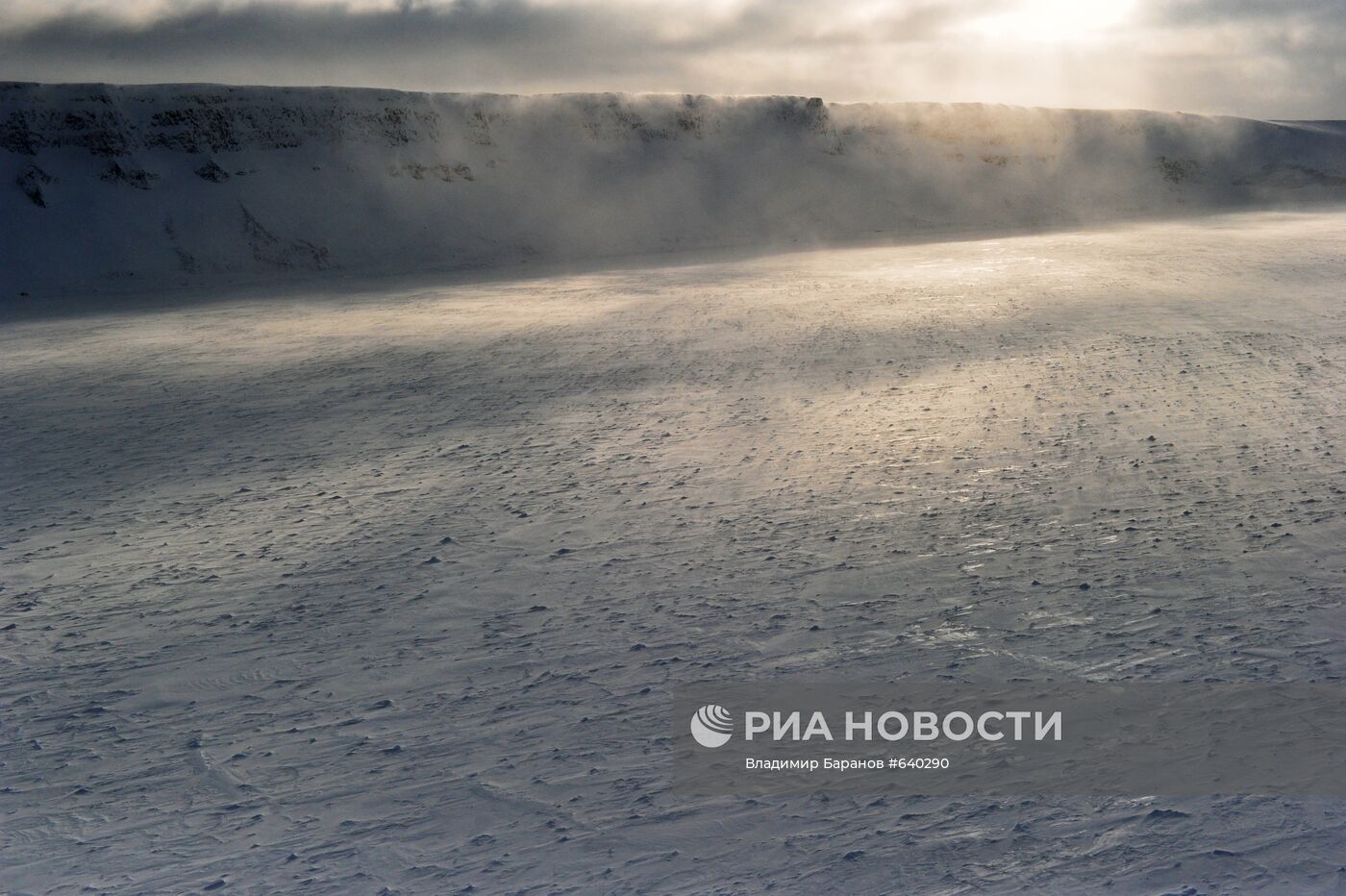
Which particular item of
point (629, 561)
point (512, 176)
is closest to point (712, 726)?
point (629, 561)

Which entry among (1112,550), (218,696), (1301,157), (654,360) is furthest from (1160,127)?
(218,696)

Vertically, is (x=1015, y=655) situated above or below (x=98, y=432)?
below

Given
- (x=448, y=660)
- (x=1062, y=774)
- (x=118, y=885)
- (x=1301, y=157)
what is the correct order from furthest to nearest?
(x=1301, y=157), (x=448, y=660), (x=1062, y=774), (x=118, y=885)

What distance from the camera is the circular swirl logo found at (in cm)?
322

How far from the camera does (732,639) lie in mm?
3842

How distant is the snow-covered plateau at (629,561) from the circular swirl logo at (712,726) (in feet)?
0.35

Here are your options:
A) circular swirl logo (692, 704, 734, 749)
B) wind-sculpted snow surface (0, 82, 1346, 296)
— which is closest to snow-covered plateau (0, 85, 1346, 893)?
circular swirl logo (692, 704, 734, 749)

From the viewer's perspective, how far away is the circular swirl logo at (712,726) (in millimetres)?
3219

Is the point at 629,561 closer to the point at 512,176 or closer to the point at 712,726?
the point at 712,726

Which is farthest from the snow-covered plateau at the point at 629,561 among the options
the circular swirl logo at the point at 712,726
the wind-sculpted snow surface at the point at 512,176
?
the wind-sculpted snow surface at the point at 512,176

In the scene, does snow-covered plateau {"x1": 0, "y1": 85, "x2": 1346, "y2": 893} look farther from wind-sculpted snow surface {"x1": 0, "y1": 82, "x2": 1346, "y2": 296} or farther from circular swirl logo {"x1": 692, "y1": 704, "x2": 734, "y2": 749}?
wind-sculpted snow surface {"x1": 0, "y1": 82, "x2": 1346, "y2": 296}

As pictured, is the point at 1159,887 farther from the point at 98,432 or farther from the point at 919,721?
the point at 98,432

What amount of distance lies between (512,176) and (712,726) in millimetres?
26600

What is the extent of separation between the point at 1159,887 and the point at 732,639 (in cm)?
167
